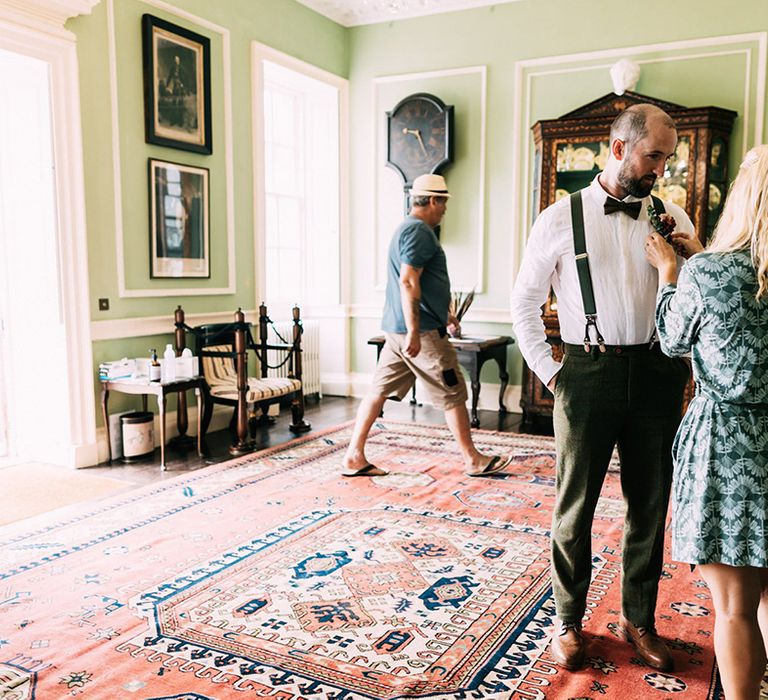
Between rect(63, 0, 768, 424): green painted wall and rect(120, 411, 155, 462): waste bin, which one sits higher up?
rect(63, 0, 768, 424): green painted wall

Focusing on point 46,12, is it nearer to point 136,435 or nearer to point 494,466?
point 136,435

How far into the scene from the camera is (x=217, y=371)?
5.32 metres

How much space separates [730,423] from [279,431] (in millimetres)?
4254

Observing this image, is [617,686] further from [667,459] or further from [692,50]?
[692,50]

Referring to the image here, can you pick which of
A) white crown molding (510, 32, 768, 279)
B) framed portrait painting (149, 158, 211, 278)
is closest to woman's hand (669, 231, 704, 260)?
framed portrait painting (149, 158, 211, 278)

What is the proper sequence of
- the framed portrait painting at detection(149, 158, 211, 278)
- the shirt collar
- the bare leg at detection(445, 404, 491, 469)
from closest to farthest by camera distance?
the shirt collar
the bare leg at detection(445, 404, 491, 469)
the framed portrait painting at detection(149, 158, 211, 278)

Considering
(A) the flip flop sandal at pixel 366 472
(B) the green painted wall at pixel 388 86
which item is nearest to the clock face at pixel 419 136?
(B) the green painted wall at pixel 388 86

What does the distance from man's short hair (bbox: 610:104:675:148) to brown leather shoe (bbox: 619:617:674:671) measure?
146 cm

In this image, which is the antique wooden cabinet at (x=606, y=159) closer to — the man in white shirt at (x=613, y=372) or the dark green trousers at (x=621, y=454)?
the man in white shirt at (x=613, y=372)

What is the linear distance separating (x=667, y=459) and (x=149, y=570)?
2.02 metres

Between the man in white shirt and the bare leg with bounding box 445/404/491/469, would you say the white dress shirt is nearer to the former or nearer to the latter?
the man in white shirt

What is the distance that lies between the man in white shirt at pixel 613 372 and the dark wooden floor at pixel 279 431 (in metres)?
2.81

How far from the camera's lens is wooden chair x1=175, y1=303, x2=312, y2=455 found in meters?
4.91

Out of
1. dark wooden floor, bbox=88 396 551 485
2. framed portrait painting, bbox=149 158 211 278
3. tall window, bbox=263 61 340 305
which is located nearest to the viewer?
dark wooden floor, bbox=88 396 551 485
